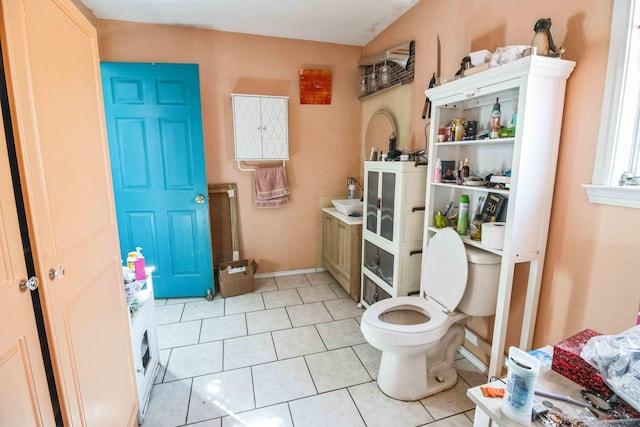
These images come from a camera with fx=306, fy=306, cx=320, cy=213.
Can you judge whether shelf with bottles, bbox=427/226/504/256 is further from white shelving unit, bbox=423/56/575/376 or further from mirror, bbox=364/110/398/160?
mirror, bbox=364/110/398/160

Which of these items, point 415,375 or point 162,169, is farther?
point 162,169

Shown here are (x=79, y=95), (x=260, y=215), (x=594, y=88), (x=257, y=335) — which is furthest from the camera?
(x=260, y=215)

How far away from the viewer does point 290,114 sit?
3.28 m

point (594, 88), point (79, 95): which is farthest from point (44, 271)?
point (594, 88)

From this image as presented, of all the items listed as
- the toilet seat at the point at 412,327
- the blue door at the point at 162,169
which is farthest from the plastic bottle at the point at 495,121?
the blue door at the point at 162,169

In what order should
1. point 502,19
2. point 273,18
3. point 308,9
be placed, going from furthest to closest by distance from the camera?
point 273,18 < point 308,9 < point 502,19

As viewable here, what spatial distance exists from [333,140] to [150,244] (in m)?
2.15

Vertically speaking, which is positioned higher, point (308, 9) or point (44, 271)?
point (308, 9)

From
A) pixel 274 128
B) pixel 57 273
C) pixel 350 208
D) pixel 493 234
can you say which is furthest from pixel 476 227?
pixel 274 128

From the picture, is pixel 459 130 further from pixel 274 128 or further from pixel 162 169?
pixel 162 169

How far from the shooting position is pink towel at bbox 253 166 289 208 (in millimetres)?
3219

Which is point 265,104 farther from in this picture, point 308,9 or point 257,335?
point 257,335

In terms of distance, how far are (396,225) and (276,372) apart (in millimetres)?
1256

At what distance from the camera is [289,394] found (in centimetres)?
177
